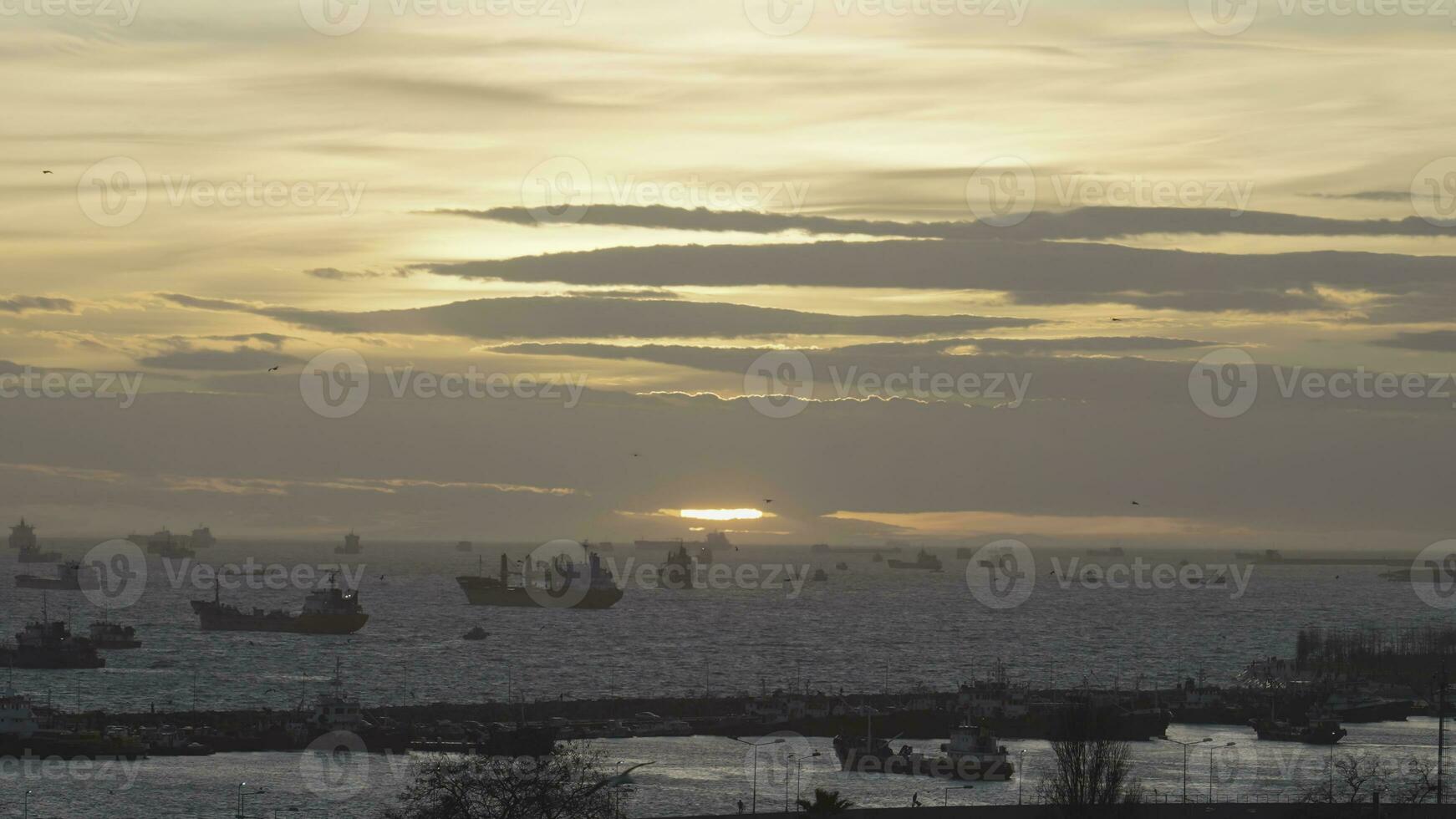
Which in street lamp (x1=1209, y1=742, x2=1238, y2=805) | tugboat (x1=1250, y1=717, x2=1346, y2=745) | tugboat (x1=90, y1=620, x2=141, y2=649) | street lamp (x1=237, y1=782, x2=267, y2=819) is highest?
tugboat (x1=90, y1=620, x2=141, y2=649)

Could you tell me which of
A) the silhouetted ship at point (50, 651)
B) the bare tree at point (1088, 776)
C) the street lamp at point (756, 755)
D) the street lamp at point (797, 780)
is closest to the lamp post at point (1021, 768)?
the street lamp at point (797, 780)

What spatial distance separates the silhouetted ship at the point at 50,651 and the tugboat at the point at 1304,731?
85574mm

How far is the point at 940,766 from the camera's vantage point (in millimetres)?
74688

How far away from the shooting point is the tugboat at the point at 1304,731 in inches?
3450

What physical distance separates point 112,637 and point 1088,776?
10884 cm

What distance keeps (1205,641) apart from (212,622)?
10726 cm

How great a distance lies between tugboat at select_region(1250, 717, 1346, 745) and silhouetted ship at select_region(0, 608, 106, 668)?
8557cm

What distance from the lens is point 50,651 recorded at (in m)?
124

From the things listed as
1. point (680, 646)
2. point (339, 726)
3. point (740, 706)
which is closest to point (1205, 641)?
point (680, 646)

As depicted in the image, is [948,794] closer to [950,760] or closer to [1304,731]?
[950,760]

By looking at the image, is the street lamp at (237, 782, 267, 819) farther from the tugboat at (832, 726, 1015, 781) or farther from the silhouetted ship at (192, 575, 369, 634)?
the silhouetted ship at (192, 575, 369, 634)

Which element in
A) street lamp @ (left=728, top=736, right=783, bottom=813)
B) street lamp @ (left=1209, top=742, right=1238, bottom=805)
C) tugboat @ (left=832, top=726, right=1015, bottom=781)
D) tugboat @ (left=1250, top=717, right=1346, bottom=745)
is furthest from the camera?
tugboat @ (left=1250, top=717, right=1346, bottom=745)

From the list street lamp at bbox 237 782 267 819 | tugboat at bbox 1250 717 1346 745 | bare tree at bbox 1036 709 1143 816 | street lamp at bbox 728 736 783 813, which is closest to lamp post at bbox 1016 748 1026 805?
street lamp at bbox 728 736 783 813

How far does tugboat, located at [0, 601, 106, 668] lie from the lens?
123 m
